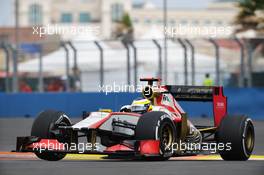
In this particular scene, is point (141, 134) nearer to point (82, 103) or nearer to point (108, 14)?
point (82, 103)

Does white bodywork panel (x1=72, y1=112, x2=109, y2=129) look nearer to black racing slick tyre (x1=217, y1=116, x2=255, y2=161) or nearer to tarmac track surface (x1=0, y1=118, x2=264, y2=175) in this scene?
tarmac track surface (x1=0, y1=118, x2=264, y2=175)

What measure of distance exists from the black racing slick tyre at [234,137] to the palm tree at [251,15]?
31.2m

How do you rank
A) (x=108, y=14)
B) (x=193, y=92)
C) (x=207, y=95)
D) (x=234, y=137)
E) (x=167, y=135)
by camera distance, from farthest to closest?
(x=108, y=14) < (x=193, y=92) < (x=207, y=95) < (x=234, y=137) < (x=167, y=135)

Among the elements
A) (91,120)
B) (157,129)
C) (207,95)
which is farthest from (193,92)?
(91,120)

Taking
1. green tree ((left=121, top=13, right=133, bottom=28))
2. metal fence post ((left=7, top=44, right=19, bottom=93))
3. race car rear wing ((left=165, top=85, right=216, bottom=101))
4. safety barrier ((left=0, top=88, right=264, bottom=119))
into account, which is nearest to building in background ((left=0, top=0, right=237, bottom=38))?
green tree ((left=121, top=13, right=133, bottom=28))

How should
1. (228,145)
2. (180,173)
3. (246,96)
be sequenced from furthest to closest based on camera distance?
(246,96)
(228,145)
(180,173)

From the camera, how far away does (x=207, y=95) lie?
56.3 feet

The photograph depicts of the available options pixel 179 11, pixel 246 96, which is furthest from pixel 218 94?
pixel 179 11

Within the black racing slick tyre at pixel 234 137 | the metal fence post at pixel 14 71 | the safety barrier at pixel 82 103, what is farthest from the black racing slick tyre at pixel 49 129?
the metal fence post at pixel 14 71

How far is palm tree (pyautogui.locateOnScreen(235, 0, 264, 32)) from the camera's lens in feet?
157

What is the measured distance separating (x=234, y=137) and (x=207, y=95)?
4.22 feet

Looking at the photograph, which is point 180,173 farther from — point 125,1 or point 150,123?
point 125,1

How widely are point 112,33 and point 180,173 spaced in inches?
2279

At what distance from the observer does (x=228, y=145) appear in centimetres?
1614
